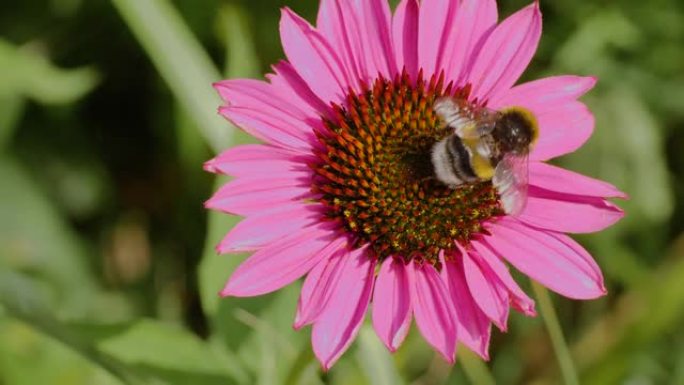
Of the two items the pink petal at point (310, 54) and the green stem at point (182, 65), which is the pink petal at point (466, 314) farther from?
the green stem at point (182, 65)

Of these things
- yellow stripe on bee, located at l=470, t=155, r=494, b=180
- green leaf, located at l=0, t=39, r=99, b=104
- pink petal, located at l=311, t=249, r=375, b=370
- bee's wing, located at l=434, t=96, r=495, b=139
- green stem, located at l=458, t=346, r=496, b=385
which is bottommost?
green stem, located at l=458, t=346, r=496, b=385

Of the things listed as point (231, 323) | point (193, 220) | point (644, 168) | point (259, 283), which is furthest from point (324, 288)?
point (644, 168)

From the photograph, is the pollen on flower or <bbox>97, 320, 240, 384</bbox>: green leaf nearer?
the pollen on flower

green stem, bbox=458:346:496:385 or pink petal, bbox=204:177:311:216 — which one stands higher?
pink petal, bbox=204:177:311:216

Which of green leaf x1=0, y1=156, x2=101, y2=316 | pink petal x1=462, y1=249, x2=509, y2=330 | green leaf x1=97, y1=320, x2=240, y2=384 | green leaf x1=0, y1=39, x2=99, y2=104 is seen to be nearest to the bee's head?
pink petal x1=462, y1=249, x2=509, y2=330

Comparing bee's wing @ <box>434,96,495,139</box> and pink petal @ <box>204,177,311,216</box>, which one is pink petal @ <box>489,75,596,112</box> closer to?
bee's wing @ <box>434,96,495,139</box>
